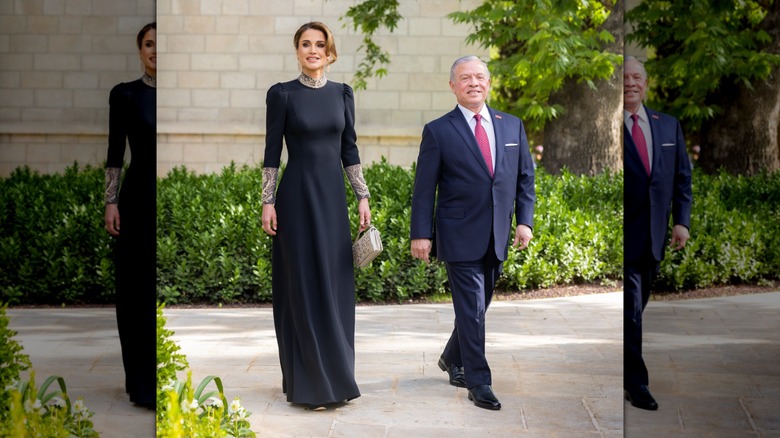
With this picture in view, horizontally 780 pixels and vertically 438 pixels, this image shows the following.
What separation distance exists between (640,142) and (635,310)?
1.95 ft

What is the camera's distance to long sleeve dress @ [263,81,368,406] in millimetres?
4961

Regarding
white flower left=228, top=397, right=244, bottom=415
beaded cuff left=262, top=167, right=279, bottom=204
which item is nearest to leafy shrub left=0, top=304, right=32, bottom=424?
white flower left=228, top=397, right=244, bottom=415

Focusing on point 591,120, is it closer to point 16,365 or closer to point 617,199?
point 617,199

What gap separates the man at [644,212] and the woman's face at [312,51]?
2014mm

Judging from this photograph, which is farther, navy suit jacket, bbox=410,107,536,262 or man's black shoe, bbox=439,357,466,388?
man's black shoe, bbox=439,357,466,388

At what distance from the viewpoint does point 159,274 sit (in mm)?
9109

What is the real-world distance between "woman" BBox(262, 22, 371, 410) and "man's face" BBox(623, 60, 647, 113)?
204cm

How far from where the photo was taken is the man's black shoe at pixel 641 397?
3336mm

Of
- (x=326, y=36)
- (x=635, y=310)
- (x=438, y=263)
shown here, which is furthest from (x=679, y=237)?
(x=438, y=263)

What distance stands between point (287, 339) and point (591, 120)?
7.54 meters

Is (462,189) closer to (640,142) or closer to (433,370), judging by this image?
(433,370)

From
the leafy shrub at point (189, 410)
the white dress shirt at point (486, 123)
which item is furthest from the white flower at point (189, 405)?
the white dress shirt at point (486, 123)

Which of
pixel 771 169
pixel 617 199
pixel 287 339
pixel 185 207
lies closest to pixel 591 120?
pixel 617 199

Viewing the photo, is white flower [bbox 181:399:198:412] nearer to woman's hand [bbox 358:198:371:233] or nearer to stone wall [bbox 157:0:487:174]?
woman's hand [bbox 358:198:371:233]
